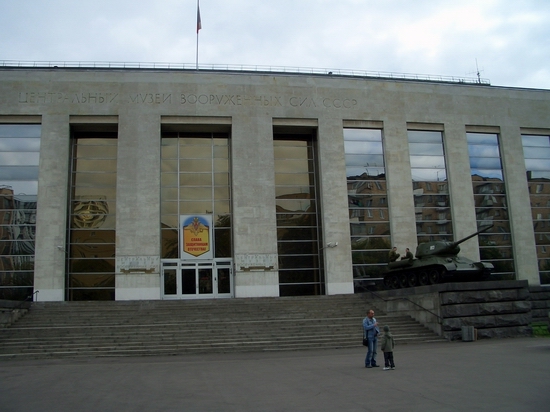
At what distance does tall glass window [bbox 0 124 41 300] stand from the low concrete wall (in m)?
20.3

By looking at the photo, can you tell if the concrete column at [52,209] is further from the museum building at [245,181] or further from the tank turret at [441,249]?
the tank turret at [441,249]

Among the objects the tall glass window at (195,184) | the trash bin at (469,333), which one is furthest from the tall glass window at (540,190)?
the tall glass window at (195,184)

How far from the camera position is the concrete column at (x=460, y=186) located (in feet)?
104

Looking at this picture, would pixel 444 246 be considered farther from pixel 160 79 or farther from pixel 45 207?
pixel 45 207

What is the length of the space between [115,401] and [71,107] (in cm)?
2464

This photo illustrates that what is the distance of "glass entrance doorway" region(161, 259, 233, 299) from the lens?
29.9 m

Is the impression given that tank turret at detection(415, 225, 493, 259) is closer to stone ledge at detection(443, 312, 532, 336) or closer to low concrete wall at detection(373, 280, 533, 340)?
low concrete wall at detection(373, 280, 533, 340)

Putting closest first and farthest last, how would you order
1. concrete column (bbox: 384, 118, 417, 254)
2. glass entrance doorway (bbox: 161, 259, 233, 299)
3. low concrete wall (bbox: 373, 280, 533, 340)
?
low concrete wall (bbox: 373, 280, 533, 340) → glass entrance doorway (bbox: 161, 259, 233, 299) → concrete column (bbox: 384, 118, 417, 254)

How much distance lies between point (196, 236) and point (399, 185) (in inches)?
487

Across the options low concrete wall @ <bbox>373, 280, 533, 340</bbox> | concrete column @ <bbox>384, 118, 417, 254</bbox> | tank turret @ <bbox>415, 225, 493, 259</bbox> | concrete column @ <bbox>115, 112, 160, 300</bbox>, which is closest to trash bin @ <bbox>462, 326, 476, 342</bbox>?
low concrete wall @ <bbox>373, 280, 533, 340</bbox>

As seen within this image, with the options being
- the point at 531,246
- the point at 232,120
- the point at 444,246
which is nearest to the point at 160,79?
the point at 232,120

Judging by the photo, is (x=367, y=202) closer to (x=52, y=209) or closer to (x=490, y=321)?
Result: (x=490, y=321)

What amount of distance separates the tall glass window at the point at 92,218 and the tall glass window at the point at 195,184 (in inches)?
118

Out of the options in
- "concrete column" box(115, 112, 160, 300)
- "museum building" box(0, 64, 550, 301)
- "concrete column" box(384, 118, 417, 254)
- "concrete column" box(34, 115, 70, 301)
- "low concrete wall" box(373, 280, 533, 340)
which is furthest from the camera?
"concrete column" box(384, 118, 417, 254)
